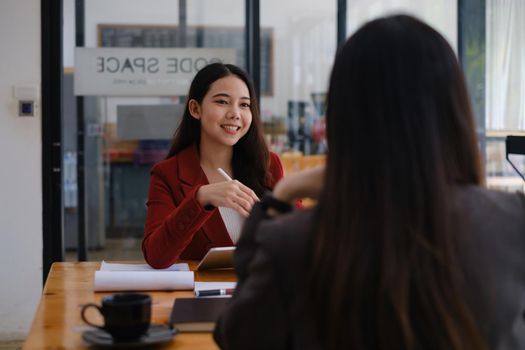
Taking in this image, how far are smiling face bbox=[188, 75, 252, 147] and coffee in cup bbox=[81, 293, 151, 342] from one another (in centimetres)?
128

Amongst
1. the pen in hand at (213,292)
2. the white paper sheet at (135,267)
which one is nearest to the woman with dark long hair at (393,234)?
the pen in hand at (213,292)

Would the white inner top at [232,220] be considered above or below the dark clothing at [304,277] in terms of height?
below

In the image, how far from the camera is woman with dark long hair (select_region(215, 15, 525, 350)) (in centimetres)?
91

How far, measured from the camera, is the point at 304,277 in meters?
0.94

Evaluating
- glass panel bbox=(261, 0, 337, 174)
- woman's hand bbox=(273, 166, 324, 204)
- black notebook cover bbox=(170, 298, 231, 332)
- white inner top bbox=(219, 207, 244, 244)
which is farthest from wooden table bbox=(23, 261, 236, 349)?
glass panel bbox=(261, 0, 337, 174)

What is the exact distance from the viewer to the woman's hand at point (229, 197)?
205 centimetres

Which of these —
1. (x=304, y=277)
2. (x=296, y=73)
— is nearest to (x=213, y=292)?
(x=304, y=277)

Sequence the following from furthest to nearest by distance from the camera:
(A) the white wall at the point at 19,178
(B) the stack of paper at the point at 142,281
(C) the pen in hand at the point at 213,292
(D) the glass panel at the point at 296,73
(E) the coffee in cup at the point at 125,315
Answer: (D) the glass panel at the point at 296,73, (A) the white wall at the point at 19,178, (B) the stack of paper at the point at 142,281, (C) the pen in hand at the point at 213,292, (E) the coffee in cup at the point at 125,315

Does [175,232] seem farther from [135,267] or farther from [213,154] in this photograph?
[213,154]

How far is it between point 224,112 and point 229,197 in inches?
24.2

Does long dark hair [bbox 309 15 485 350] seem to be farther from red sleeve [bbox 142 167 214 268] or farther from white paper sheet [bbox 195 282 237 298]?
red sleeve [bbox 142 167 214 268]

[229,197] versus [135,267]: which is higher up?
[229,197]

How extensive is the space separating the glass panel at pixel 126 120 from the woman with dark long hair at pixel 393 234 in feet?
11.9

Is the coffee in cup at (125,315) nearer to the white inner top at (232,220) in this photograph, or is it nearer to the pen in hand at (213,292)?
the pen in hand at (213,292)
